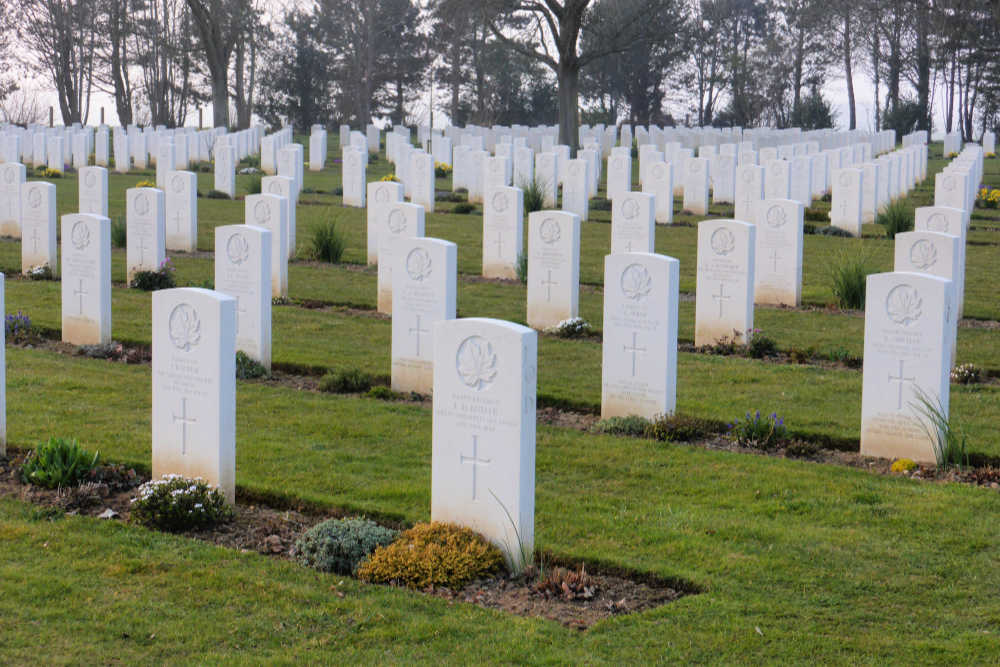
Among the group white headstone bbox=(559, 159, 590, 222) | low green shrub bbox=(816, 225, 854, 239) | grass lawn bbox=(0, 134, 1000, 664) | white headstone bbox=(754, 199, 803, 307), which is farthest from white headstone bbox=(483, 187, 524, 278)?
low green shrub bbox=(816, 225, 854, 239)

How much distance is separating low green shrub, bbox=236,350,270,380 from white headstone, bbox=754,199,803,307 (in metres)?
6.28

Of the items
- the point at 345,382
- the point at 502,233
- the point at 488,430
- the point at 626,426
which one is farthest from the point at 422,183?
the point at 488,430

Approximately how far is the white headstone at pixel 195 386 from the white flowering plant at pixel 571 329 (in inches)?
234

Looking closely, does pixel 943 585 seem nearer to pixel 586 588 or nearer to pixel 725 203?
pixel 586 588

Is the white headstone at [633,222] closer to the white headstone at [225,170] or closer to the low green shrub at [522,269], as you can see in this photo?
the low green shrub at [522,269]

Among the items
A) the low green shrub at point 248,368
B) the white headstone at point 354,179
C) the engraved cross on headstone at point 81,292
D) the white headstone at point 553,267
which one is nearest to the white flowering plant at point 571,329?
the white headstone at point 553,267

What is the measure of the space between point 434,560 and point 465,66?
53724mm

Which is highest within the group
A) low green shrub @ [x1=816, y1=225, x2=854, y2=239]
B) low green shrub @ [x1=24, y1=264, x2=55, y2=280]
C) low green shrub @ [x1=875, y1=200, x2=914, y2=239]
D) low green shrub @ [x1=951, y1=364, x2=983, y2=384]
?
low green shrub @ [x1=875, y1=200, x2=914, y2=239]

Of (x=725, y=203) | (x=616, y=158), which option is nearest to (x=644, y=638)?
(x=616, y=158)

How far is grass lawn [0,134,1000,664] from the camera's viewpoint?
18.3 feet

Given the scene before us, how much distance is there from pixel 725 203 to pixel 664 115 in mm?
33079

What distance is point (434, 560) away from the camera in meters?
6.40

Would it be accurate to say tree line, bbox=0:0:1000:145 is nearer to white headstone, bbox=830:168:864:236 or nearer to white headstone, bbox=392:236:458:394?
white headstone, bbox=830:168:864:236

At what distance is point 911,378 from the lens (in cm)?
866
